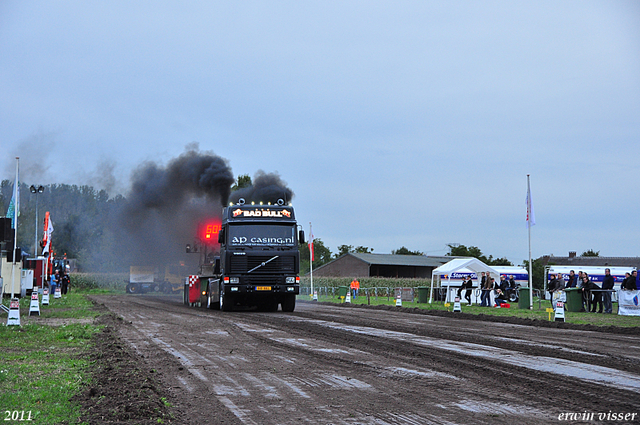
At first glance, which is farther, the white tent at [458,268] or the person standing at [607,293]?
the white tent at [458,268]

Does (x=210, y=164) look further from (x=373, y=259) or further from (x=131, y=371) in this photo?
(x=373, y=259)

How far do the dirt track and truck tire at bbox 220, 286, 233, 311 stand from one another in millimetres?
7716

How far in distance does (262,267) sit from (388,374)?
1439 cm

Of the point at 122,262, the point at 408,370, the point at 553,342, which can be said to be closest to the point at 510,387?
the point at 408,370

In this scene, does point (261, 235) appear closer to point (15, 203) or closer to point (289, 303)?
point (289, 303)

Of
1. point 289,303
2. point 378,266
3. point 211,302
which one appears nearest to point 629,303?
point 289,303

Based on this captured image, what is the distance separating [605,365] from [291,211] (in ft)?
50.1

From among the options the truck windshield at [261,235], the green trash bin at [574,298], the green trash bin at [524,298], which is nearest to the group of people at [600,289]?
the green trash bin at [574,298]

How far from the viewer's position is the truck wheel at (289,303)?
24578 millimetres

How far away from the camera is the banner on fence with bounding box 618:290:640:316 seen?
2225 cm

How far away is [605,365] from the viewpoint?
10.2m

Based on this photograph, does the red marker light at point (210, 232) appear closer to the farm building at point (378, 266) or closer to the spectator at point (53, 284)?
the spectator at point (53, 284)

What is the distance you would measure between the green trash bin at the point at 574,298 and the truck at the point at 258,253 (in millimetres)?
11366

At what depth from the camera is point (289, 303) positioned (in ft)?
81.1
